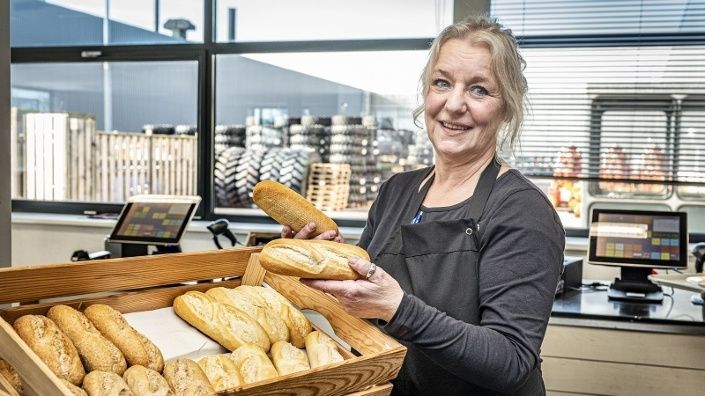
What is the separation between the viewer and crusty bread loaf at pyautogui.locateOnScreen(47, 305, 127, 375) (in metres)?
1.08

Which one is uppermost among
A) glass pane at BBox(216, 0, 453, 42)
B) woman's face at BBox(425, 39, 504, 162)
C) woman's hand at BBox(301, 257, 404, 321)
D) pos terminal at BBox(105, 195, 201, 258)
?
glass pane at BBox(216, 0, 453, 42)

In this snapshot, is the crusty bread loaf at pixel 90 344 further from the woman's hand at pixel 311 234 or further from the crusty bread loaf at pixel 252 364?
the woman's hand at pixel 311 234

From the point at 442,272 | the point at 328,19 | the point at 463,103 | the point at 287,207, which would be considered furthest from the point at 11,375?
the point at 328,19

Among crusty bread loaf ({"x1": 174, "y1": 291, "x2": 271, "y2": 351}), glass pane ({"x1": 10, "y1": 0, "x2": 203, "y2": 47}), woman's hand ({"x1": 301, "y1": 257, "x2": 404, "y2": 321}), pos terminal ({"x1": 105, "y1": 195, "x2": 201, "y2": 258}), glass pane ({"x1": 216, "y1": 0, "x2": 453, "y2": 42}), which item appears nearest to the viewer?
woman's hand ({"x1": 301, "y1": 257, "x2": 404, "y2": 321})

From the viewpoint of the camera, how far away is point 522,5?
13.7ft

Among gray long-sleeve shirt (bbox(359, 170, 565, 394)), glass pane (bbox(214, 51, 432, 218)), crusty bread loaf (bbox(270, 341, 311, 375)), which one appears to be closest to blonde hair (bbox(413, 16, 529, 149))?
gray long-sleeve shirt (bbox(359, 170, 565, 394))

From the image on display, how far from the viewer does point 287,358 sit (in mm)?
1177

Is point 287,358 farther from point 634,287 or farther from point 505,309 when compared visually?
point 634,287

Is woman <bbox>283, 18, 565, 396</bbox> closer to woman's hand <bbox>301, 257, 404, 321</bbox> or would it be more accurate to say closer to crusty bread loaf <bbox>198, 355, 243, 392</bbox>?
woman's hand <bbox>301, 257, 404, 321</bbox>

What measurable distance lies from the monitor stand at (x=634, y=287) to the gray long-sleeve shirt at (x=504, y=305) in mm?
1795

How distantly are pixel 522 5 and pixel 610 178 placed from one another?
3.53 feet

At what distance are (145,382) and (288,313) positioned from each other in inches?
12.4

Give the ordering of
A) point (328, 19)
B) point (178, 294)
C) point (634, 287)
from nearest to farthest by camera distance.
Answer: point (178, 294)
point (634, 287)
point (328, 19)

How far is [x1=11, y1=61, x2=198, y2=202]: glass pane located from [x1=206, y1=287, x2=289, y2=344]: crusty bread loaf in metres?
3.60
